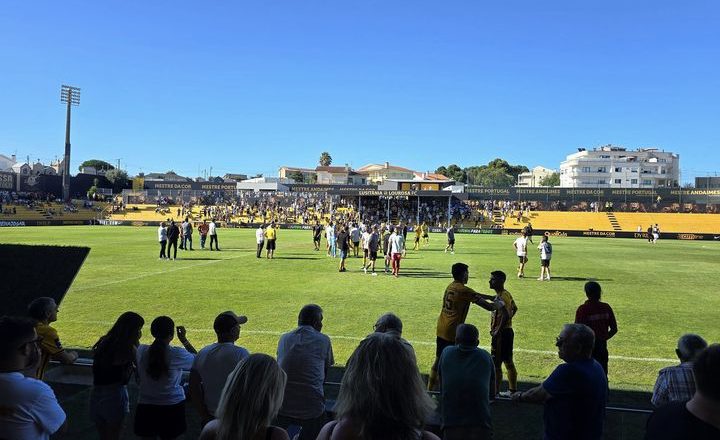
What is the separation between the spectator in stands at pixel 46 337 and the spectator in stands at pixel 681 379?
16.9 feet

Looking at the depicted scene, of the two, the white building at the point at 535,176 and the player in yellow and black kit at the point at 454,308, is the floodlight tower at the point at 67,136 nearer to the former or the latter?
the player in yellow and black kit at the point at 454,308

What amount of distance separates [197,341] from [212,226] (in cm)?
1946

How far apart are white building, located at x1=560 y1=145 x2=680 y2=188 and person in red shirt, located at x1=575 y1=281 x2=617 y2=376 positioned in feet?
391

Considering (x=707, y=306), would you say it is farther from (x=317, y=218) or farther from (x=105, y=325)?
(x=317, y=218)

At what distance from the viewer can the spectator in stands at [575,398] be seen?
157 inches

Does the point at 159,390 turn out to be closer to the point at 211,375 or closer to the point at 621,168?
the point at 211,375

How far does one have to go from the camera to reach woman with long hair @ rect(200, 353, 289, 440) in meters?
2.49

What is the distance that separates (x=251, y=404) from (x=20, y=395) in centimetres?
142

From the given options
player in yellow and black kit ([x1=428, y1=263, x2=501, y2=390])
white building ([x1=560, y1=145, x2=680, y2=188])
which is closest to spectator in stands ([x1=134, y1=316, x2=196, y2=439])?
player in yellow and black kit ([x1=428, y1=263, x2=501, y2=390])

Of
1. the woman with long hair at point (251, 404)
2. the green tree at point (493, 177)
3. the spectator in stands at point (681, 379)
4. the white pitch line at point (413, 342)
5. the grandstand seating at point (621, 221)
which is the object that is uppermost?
the green tree at point (493, 177)

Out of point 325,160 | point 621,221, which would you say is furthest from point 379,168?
point 621,221

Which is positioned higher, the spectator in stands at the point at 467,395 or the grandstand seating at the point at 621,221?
the grandstand seating at the point at 621,221

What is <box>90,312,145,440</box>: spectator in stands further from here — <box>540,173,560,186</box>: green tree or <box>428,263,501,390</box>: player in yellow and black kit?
<box>540,173,560,186</box>: green tree

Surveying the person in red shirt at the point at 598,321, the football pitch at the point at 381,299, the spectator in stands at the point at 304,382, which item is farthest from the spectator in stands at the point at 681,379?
the football pitch at the point at 381,299
